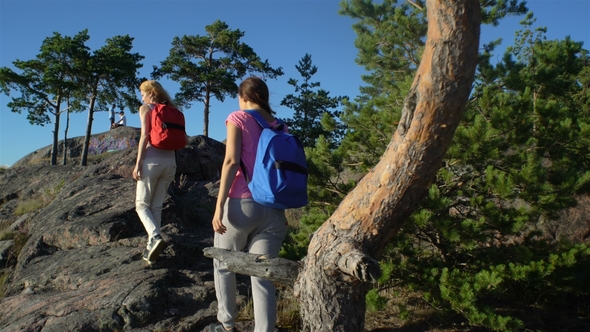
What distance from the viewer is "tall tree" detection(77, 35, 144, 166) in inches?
953

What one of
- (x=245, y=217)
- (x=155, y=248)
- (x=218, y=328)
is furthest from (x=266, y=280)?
(x=155, y=248)

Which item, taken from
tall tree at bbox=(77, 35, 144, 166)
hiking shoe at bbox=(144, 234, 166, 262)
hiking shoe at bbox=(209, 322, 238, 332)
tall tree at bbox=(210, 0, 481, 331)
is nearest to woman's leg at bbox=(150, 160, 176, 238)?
hiking shoe at bbox=(144, 234, 166, 262)

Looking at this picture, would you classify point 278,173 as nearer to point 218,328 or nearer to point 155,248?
point 218,328

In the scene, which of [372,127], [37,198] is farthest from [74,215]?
[37,198]

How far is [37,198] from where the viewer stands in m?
12.3

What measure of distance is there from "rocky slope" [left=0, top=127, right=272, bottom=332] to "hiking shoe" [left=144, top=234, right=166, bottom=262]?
0.14 metres

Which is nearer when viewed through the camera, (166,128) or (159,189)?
(166,128)

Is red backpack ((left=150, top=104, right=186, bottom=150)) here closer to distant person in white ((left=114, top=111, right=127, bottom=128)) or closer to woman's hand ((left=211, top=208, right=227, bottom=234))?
woman's hand ((left=211, top=208, right=227, bottom=234))

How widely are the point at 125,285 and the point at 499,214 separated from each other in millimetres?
3307

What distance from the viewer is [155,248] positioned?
4824 millimetres

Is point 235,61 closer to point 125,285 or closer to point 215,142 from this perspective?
point 215,142

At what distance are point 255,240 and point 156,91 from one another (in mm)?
2407

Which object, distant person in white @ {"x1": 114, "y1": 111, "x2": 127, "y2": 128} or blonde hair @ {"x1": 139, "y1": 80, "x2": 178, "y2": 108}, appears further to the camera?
→ distant person in white @ {"x1": 114, "y1": 111, "x2": 127, "y2": 128}

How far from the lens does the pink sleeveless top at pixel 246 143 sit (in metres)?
3.19
